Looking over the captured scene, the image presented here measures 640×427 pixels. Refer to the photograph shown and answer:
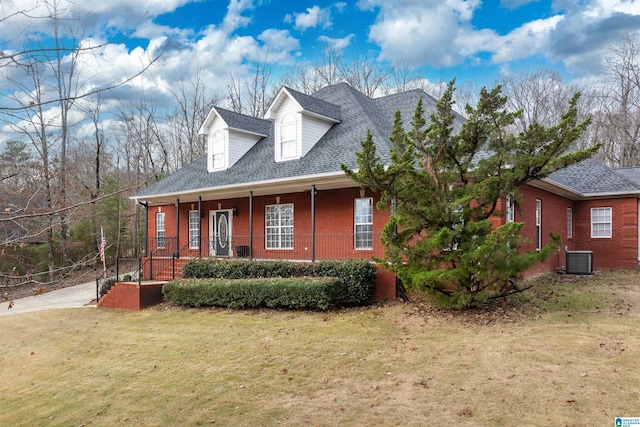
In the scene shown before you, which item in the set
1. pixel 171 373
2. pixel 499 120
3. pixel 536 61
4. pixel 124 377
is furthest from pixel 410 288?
pixel 536 61

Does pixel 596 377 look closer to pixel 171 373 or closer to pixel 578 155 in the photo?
pixel 578 155

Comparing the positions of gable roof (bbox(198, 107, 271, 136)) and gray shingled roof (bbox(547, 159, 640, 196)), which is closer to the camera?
gray shingled roof (bbox(547, 159, 640, 196))

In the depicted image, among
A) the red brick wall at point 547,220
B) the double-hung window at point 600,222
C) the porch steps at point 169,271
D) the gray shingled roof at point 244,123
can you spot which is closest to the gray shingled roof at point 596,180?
the red brick wall at point 547,220

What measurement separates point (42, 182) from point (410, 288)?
24.3 feet

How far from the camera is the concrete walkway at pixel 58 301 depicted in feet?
56.7

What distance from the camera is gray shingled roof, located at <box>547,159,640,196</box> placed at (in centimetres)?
1775

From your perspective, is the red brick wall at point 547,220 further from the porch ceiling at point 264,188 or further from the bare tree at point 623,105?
the bare tree at point 623,105

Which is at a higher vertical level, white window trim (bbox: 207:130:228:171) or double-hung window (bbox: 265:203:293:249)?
white window trim (bbox: 207:130:228:171)

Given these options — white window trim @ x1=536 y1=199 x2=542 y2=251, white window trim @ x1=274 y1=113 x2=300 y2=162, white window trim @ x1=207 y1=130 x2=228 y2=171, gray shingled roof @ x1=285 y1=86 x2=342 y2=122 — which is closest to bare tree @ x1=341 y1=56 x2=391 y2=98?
gray shingled roof @ x1=285 y1=86 x2=342 y2=122

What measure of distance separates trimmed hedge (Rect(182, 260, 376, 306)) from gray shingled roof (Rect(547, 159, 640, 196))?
10206 millimetres

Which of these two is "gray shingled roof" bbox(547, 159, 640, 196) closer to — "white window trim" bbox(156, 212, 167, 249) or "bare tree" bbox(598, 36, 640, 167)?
"bare tree" bbox(598, 36, 640, 167)

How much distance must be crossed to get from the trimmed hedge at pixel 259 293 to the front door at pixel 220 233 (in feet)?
16.6

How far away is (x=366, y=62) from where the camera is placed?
114 feet

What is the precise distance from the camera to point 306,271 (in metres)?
12.5
